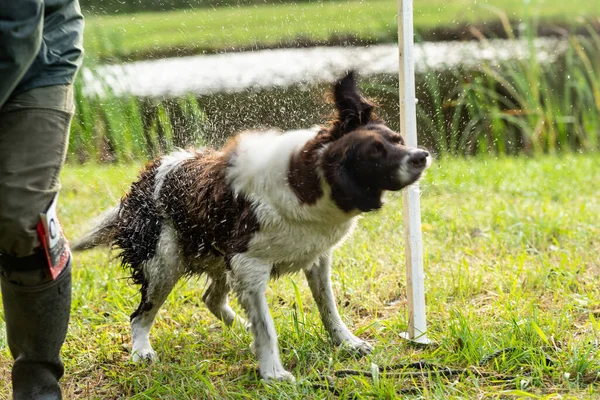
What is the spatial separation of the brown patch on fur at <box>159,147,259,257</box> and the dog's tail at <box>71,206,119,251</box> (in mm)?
406

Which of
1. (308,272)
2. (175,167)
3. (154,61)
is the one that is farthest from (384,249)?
(154,61)

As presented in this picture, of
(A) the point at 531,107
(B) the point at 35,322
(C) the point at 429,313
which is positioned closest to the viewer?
(B) the point at 35,322

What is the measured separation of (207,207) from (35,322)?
83 cm

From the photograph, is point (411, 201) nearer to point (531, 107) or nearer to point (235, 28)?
point (235, 28)

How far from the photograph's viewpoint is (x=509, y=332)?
3422mm

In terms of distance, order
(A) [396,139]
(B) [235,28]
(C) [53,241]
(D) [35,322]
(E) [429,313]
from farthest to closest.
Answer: (B) [235,28], (E) [429,313], (A) [396,139], (D) [35,322], (C) [53,241]

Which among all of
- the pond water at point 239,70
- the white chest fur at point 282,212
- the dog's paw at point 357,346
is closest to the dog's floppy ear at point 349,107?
the white chest fur at point 282,212

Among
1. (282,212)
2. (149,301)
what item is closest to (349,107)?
(282,212)

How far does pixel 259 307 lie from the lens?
3.27m

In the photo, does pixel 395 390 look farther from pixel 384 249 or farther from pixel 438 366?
pixel 384 249

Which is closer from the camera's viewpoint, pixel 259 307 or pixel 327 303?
pixel 259 307

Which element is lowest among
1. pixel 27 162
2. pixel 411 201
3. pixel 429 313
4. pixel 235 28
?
pixel 429 313

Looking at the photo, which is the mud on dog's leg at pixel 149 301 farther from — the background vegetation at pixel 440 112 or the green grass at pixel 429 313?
the background vegetation at pixel 440 112

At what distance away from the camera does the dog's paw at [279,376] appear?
3199 mm
